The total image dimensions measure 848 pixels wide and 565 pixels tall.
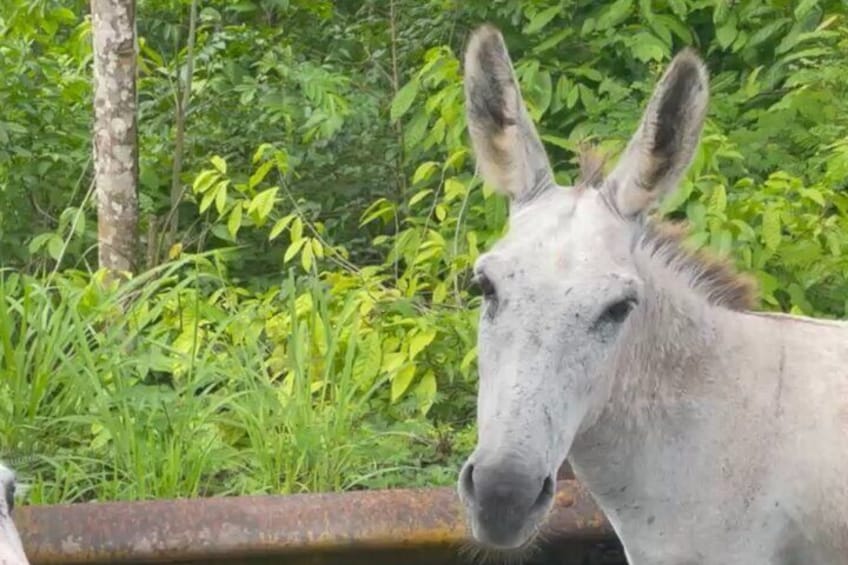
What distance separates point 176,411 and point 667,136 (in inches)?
89.7

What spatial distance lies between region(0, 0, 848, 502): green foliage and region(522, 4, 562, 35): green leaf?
3 centimetres

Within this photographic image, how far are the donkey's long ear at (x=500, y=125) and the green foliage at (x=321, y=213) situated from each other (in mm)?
370

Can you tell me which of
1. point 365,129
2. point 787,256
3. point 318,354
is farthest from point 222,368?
point 365,129

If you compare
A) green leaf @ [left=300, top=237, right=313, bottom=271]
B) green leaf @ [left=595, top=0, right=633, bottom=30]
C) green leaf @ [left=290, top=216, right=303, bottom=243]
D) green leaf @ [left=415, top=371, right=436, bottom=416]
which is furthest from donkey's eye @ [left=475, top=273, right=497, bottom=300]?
green leaf @ [left=595, top=0, right=633, bottom=30]

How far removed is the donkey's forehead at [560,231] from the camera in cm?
344

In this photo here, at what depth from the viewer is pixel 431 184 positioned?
8.20 metres

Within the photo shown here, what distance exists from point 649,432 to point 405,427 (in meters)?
1.89

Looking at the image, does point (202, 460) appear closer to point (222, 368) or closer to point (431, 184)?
point (222, 368)

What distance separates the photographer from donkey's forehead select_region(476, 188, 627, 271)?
11.3ft

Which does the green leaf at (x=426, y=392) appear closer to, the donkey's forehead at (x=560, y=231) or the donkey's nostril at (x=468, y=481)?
the donkey's forehead at (x=560, y=231)

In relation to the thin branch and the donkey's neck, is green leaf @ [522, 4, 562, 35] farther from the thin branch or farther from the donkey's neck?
the donkey's neck

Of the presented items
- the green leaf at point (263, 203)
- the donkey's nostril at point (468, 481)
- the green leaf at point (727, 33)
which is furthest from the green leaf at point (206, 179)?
the donkey's nostril at point (468, 481)

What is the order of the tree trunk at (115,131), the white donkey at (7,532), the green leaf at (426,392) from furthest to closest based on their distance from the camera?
1. the tree trunk at (115,131)
2. the green leaf at (426,392)
3. the white donkey at (7,532)

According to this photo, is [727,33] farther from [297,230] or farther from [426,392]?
[426,392]
